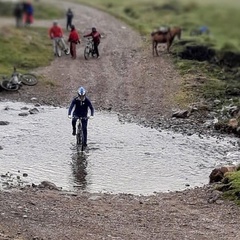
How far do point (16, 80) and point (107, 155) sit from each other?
10399 mm

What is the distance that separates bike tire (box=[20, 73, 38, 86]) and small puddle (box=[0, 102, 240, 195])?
4354mm

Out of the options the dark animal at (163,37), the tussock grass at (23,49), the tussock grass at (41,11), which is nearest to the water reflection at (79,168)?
the tussock grass at (23,49)

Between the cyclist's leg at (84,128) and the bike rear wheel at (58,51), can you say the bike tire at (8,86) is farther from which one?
the cyclist's leg at (84,128)

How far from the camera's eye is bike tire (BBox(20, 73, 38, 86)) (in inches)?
1359

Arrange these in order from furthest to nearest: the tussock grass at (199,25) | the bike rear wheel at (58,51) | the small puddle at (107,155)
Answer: the bike rear wheel at (58,51) → the tussock grass at (199,25) → the small puddle at (107,155)

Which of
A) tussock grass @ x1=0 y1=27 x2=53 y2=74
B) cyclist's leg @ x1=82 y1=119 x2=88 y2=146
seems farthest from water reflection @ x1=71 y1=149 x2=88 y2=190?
tussock grass @ x1=0 y1=27 x2=53 y2=74

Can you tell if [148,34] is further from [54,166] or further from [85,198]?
[85,198]

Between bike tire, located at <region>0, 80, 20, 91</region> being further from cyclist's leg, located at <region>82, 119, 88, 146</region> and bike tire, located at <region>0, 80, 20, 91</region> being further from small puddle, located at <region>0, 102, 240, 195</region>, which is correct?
cyclist's leg, located at <region>82, 119, 88, 146</region>

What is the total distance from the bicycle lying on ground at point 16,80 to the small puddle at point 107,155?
300cm

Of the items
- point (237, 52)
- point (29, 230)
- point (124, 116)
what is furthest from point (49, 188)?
point (237, 52)

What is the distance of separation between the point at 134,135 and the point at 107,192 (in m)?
6.72

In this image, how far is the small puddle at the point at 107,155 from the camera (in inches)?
874

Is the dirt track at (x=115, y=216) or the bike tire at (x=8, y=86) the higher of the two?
the bike tire at (x=8, y=86)

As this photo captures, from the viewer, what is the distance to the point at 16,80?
110 ft
